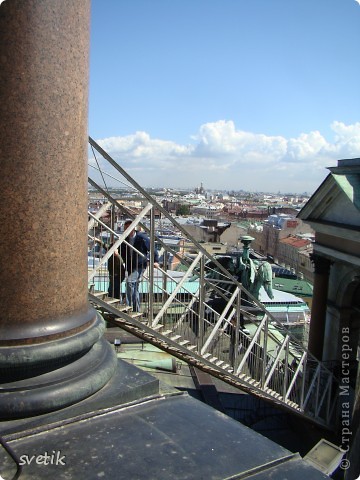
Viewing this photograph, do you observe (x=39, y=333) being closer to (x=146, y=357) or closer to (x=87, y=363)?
(x=87, y=363)

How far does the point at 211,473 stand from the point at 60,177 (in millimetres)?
1973

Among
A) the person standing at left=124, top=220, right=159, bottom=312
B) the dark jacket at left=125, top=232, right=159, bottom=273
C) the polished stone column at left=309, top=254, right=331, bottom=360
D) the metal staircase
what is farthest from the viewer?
the polished stone column at left=309, top=254, right=331, bottom=360

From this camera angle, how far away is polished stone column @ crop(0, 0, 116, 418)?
2715 mm

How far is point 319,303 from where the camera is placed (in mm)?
14531

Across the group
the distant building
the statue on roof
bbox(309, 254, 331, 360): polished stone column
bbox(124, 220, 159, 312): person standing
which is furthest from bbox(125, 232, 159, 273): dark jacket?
bbox(309, 254, 331, 360): polished stone column

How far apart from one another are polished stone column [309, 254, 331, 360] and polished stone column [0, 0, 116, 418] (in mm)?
A: 12347

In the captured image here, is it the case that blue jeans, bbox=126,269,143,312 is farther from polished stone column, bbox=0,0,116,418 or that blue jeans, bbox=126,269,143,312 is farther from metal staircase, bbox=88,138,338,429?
polished stone column, bbox=0,0,116,418

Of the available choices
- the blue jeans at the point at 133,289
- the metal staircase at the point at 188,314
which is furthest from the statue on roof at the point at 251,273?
the blue jeans at the point at 133,289

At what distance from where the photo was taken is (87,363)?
10.1 feet

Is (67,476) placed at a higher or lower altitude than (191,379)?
higher

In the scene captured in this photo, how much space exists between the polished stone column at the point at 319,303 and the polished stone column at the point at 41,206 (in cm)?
1235

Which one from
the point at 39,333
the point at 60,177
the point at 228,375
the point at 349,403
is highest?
the point at 60,177

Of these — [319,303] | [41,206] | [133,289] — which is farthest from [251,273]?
[41,206]

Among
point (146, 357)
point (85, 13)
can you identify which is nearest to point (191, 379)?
point (146, 357)
